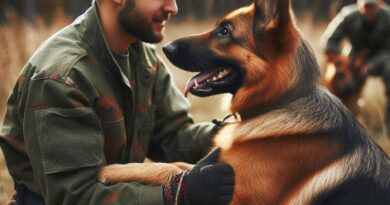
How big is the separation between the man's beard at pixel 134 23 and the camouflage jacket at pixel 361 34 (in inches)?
187

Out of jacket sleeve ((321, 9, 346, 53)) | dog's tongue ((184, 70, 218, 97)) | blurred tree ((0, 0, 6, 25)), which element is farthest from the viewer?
blurred tree ((0, 0, 6, 25))

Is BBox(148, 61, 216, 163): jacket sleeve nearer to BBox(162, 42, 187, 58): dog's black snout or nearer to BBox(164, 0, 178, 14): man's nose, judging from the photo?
BBox(164, 0, 178, 14): man's nose

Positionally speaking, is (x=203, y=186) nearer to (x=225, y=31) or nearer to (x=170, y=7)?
(x=225, y=31)

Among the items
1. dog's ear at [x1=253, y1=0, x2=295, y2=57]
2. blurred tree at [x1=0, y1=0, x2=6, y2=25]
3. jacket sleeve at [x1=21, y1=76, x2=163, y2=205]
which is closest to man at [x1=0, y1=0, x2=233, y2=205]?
jacket sleeve at [x1=21, y1=76, x2=163, y2=205]

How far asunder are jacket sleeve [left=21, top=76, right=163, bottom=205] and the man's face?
436 millimetres

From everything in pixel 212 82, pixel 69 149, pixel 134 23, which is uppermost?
pixel 134 23

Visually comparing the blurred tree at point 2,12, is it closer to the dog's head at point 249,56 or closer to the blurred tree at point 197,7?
the blurred tree at point 197,7

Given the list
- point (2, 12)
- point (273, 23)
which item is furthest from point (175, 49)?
point (2, 12)

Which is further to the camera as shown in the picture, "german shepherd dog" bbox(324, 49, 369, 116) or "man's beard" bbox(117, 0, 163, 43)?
"german shepherd dog" bbox(324, 49, 369, 116)

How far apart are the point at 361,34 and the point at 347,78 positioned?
96 centimetres

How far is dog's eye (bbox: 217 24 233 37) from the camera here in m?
3.20

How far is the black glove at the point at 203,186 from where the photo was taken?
2963mm

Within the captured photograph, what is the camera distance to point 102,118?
11.0 ft

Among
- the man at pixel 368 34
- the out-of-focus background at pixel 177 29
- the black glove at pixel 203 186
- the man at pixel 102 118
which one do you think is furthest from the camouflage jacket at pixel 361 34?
the black glove at pixel 203 186
